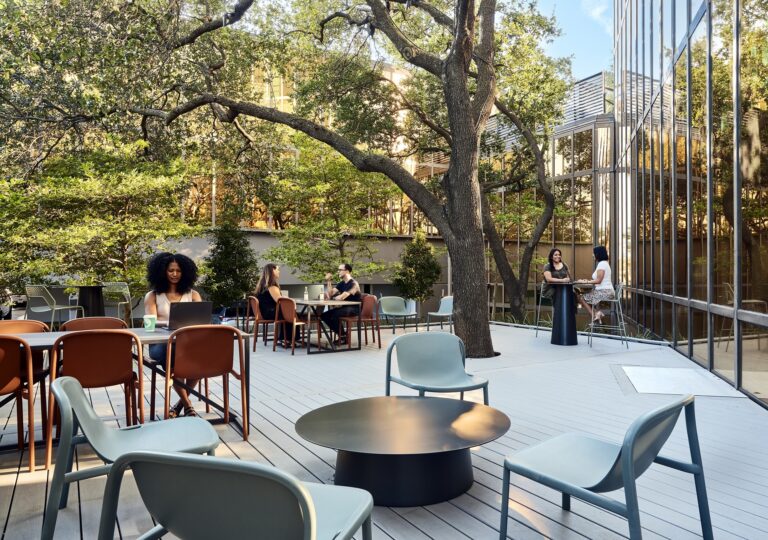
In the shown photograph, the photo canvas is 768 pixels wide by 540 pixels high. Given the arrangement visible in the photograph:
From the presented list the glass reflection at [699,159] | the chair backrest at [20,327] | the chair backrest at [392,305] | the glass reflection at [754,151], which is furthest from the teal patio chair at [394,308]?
the chair backrest at [20,327]

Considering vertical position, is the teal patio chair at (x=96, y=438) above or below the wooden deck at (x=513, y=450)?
above

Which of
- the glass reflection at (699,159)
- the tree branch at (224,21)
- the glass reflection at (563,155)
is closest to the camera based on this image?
the glass reflection at (699,159)

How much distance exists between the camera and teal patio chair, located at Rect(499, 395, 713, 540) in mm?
2016

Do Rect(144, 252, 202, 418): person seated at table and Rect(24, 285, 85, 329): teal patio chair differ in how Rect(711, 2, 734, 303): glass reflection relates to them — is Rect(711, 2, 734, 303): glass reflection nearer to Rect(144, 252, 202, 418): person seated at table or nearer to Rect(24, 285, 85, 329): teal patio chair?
Rect(144, 252, 202, 418): person seated at table

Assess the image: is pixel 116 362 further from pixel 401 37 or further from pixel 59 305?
pixel 59 305

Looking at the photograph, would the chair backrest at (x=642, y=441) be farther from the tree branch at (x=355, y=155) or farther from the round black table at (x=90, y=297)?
the round black table at (x=90, y=297)

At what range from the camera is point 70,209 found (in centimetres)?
1144

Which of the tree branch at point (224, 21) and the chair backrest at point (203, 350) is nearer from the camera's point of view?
Answer: the chair backrest at point (203, 350)

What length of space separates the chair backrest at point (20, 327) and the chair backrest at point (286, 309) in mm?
4328

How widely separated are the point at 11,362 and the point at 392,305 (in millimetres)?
7867

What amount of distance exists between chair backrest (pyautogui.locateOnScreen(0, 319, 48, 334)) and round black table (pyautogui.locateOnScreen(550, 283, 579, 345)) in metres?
7.56

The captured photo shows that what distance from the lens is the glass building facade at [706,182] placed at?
18.3 feet

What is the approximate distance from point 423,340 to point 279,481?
126 inches

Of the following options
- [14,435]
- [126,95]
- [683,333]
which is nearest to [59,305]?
[126,95]
